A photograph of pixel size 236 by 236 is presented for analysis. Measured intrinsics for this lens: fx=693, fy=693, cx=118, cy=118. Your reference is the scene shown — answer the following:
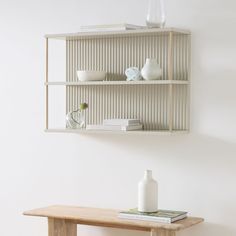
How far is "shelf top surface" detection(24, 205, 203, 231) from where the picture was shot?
11.4 ft

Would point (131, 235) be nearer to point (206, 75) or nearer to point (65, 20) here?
point (206, 75)

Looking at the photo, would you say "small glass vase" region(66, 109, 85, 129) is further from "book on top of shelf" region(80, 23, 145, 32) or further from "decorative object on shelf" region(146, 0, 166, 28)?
"decorative object on shelf" region(146, 0, 166, 28)

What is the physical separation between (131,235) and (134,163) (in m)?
0.41

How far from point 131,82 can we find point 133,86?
0.71ft

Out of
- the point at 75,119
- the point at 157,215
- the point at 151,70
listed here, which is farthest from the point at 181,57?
the point at 157,215

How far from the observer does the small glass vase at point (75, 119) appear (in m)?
3.95

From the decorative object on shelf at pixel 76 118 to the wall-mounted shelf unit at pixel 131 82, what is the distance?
0.18 feet

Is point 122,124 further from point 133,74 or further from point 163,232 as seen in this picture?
point 163,232

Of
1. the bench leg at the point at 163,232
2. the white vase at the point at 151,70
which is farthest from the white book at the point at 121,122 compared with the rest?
the bench leg at the point at 163,232

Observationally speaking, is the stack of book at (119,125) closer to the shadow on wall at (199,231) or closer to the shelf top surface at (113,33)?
the shelf top surface at (113,33)

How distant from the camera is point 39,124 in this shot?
424 cm

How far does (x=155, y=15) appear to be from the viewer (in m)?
3.65

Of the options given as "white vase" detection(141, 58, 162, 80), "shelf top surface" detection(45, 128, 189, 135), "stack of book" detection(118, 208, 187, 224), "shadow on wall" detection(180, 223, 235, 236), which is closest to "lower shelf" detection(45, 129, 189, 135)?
"shelf top surface" detection(45, 128, 189, 135)

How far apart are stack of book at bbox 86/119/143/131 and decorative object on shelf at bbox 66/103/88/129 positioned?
5.2 inches
